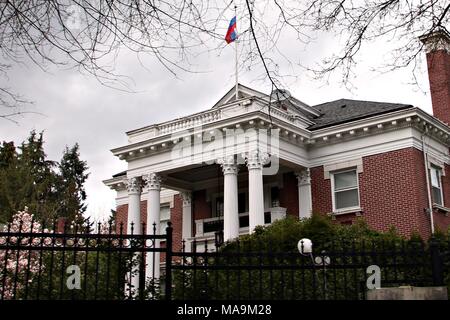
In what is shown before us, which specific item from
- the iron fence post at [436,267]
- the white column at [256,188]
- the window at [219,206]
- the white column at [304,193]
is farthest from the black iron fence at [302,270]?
the window at [219,206]

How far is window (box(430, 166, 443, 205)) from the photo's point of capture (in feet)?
72.5

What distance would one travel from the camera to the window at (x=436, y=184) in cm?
2211

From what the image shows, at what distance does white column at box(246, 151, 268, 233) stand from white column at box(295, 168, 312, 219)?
2.69 meters

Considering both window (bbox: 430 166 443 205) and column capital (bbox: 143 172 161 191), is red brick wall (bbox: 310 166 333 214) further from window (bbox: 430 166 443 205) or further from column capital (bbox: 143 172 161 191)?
column capital (bbox: 143 172 161 191)

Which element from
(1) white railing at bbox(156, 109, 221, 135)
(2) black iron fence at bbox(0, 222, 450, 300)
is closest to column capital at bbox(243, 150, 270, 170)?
(1) white railing at bbox(156, 109, 221, 135)

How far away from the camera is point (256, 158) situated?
20750 mm

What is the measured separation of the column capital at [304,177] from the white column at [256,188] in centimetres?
264

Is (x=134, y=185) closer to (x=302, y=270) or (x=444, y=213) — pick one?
(x=444, y=213)

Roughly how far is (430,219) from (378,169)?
2563 millimetres

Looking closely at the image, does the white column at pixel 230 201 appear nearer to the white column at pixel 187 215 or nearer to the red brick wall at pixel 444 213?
the white column at pixel 187 215

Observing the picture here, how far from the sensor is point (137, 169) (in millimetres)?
24281

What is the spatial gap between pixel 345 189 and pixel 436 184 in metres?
3.60

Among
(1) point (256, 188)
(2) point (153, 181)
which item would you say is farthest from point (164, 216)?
(1) point (256, 188)
